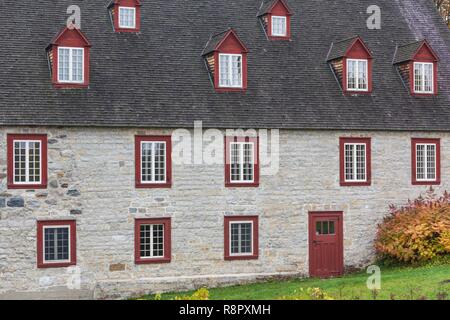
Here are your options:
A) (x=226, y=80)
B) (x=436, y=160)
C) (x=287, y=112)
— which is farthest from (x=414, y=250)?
(x=226, y=80)

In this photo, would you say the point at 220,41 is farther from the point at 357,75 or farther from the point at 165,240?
the point at 165,240

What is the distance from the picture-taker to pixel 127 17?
30.0 metres

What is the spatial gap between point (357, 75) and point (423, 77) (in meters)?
2.81

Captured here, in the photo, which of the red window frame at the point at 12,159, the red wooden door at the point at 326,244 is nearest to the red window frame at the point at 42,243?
the red window frame at the point at 12,159

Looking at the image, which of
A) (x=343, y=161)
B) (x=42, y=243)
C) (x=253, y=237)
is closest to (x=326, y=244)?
(x=253, y=237)

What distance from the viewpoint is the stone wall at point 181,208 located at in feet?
86.0

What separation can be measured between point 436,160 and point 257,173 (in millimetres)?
7069

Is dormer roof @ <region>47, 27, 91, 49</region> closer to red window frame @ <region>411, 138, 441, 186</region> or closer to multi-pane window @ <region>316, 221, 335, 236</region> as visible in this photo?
multi-pane window @ <region>316, 221, 335, 236</region>

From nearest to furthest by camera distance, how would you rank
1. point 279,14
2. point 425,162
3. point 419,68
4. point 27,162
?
point 27,162
point 425,162
point 279,14
point 419,68

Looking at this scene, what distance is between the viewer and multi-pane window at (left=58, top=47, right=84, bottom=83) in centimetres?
2731

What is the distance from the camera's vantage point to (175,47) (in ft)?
98.7

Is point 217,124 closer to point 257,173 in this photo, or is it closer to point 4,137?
point 257,173

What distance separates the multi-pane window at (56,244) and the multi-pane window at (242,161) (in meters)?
5.91

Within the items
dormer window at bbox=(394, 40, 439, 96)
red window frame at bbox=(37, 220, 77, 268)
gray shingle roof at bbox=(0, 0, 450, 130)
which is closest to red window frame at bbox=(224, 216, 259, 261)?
gray shingle roof at bbox=(0, 0, 450, 130)
